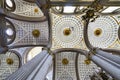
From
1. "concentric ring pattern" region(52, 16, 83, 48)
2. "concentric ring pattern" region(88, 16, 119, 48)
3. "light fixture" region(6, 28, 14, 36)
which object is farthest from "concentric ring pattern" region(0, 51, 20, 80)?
"concentric ring pattern" region(88, 16, 119, 48)

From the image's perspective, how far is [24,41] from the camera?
44.0 feet

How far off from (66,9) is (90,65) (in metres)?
4.81

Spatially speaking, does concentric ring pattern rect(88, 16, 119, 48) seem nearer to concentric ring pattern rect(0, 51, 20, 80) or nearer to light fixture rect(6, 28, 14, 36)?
light fixture rect(6, 28, 14, 36)

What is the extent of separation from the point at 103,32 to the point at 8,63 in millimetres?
7202

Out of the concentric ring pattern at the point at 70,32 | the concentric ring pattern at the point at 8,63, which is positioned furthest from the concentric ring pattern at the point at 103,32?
the concentric ring pattern at the point at 8,63

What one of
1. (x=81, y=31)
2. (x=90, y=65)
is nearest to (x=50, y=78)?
(x=90, y=65)

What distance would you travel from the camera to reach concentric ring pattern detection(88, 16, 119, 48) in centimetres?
1323

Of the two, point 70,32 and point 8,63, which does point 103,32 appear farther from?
point 8,63

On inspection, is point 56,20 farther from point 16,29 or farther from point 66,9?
point 16,29

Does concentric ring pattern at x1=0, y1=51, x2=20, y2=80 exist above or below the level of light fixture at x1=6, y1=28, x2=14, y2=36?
below

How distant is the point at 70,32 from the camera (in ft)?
44.2

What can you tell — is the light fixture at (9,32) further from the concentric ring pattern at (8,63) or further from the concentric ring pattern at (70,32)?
the concentric ring pattern at (8,63)

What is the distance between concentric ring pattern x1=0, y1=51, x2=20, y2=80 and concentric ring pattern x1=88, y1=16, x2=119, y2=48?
586 centimetres

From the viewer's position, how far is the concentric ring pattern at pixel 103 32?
13.2m
